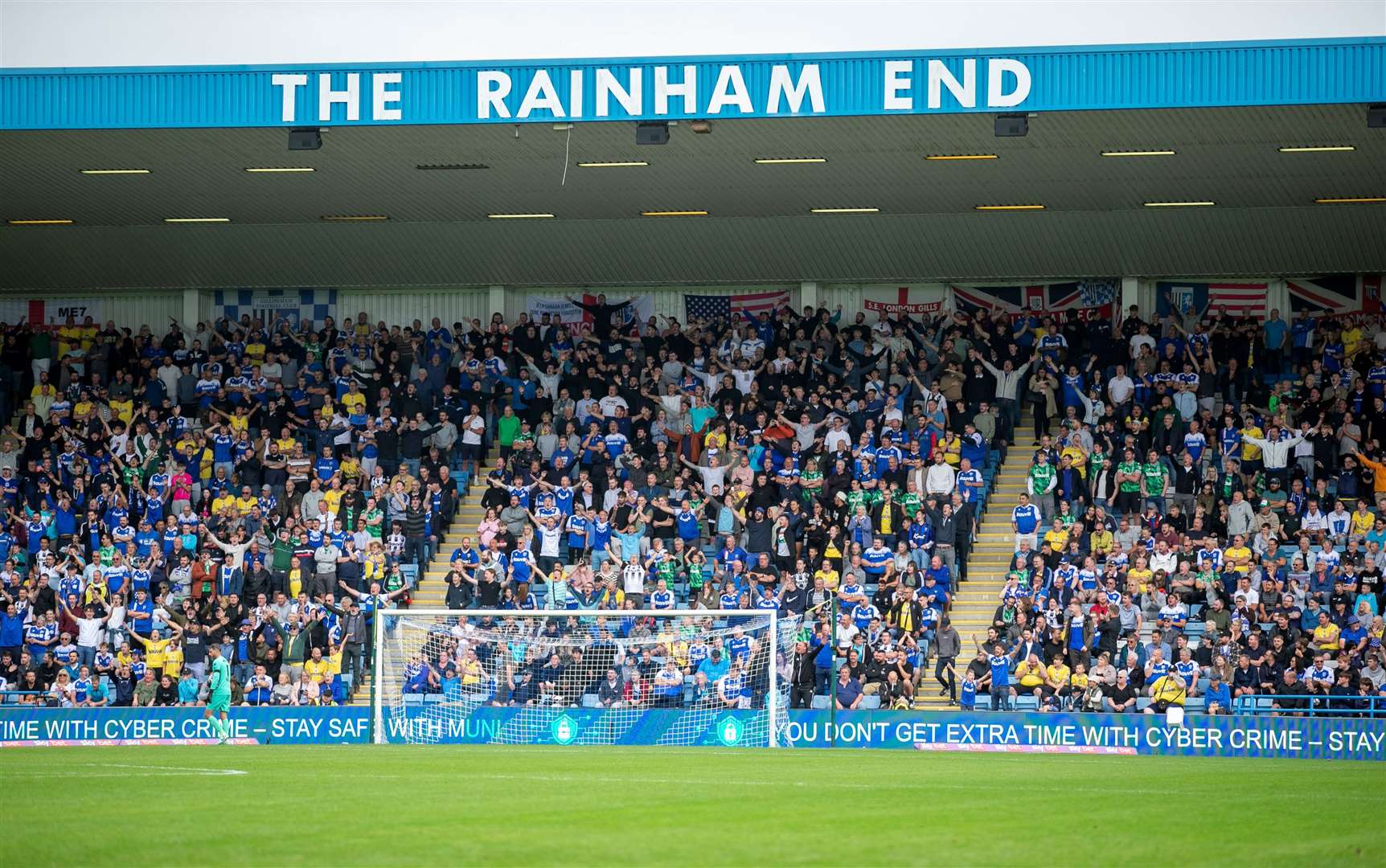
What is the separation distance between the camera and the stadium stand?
2766cm

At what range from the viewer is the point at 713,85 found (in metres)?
27.1

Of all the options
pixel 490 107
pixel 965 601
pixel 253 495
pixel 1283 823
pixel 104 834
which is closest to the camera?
pixel 104 834

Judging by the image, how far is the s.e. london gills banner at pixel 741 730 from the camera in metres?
25.0

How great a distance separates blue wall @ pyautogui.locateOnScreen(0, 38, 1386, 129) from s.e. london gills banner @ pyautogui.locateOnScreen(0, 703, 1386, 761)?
877 cm

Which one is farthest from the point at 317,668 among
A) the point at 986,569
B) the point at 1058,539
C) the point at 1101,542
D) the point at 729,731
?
the point at 1101,542

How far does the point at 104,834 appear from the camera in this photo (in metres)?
10.9

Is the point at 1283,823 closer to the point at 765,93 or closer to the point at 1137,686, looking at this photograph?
the point at 1137,686

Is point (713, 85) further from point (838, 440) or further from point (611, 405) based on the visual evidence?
point (611, 405)

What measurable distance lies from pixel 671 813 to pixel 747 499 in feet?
64.1

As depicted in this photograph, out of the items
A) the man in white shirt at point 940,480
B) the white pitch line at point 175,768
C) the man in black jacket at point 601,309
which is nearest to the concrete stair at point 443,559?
the man in black jacket at point 601,309

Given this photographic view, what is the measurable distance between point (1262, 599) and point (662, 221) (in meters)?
15.1

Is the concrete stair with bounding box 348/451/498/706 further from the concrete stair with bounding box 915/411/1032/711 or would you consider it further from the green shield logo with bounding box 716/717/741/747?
the concrete stair with bounding box 915/411/1032/711

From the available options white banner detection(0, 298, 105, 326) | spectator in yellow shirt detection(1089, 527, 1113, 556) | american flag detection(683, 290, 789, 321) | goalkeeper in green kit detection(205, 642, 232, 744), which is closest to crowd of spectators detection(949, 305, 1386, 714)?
spectator in yellow shirt detection(1089, 527, 1113, 556)

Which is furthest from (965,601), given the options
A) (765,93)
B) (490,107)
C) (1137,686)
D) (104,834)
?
(104,834)
